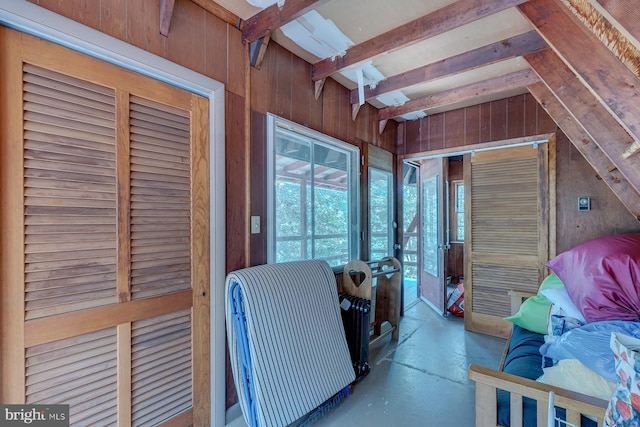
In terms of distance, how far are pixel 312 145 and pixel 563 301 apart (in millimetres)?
2158

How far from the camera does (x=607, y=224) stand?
267 centimetres

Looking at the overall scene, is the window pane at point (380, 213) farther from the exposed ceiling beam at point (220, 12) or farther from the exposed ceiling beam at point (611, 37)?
the exposed ceiling beam at point (611, 37)

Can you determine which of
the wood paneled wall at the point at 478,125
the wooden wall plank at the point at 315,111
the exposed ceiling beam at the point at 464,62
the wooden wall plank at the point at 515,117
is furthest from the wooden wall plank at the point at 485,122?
the wooden wall plank at the point at 315,111

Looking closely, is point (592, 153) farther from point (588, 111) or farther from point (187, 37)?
point (187, 37)

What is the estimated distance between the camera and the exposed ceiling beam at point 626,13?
0.81m

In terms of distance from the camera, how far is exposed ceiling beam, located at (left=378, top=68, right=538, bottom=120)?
262 cm

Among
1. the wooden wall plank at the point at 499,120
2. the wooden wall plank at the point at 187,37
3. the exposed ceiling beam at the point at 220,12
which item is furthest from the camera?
the wooden wall plank at the point at 499,120

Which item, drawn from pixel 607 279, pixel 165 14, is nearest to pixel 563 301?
pixel 607 279

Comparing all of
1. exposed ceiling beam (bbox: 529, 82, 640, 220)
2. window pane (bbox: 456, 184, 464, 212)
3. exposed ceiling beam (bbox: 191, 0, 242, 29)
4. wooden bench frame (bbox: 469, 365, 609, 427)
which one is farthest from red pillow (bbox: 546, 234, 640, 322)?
window pane (bbox: 456, 184, 464, 212)

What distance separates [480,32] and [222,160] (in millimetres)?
2042

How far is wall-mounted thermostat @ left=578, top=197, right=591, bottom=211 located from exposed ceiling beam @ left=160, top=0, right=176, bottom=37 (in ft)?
11.9

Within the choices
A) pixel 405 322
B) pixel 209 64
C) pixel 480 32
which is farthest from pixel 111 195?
pixel 405 322

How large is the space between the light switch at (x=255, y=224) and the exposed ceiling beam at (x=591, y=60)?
1.91m

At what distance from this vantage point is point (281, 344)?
178 cm
